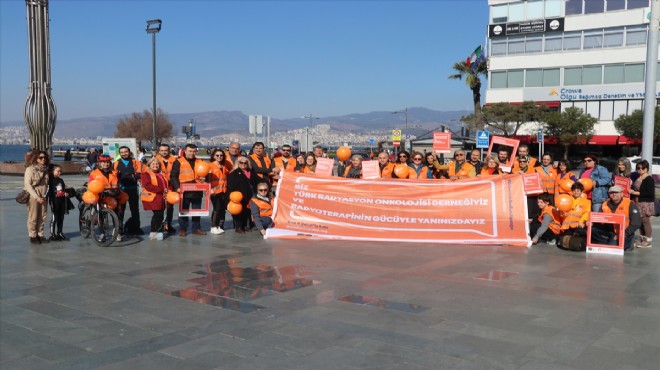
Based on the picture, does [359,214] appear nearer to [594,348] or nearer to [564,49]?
[594,348]

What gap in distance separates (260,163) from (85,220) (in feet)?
11.2

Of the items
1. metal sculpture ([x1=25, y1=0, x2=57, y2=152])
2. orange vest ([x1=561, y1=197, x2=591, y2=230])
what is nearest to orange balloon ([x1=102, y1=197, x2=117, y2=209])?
orange vest ([x1=561, y1=197, x2=591, y2=230])

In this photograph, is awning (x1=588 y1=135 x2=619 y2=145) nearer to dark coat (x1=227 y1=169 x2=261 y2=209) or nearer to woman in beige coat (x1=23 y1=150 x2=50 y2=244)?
dark coat (x1=227 y1=169 x2=261 y2=209)

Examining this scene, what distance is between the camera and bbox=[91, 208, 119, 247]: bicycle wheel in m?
9.89

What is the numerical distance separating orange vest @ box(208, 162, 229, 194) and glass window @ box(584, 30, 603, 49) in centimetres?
4904

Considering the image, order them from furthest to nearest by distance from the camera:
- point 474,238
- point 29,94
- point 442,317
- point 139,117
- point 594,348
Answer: point 139,117, point 29,94, point 474,238, point 442,317, point 594,348

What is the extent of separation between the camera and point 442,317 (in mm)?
5902

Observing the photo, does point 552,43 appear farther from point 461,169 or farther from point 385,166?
point 385,166

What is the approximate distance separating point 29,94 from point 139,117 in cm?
8696

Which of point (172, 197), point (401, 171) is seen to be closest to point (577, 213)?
point (401, 171)

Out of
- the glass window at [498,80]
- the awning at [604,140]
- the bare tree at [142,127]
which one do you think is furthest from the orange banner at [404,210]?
the bare tree at [142,127]

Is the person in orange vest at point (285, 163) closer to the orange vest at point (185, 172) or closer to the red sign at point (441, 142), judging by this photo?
the orange vest at point (185, 172)

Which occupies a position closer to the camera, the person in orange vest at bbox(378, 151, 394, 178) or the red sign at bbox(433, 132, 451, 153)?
the person in orange vest at bbox(378, 151, 394, 178)

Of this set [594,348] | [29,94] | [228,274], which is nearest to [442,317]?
[594,348]
